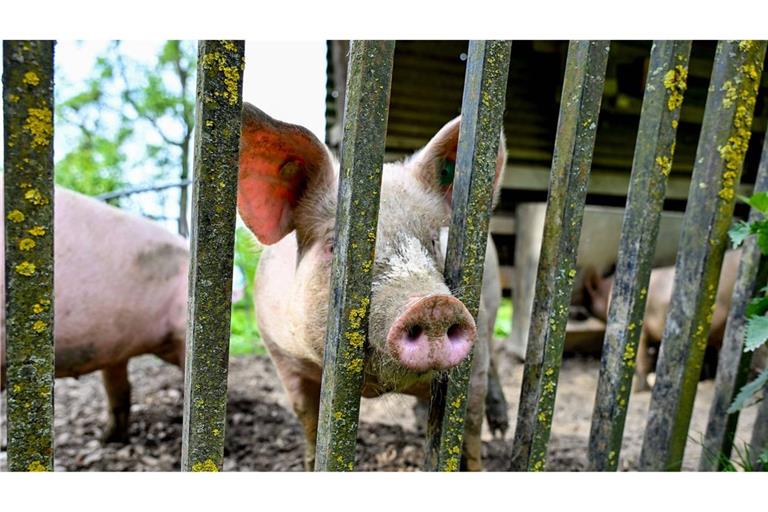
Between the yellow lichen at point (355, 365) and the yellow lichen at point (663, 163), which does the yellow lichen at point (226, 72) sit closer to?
the yellow lichen at point (355, 365)

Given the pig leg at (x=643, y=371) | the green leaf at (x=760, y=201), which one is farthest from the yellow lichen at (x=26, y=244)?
the pig leg at (x=643, y=371)

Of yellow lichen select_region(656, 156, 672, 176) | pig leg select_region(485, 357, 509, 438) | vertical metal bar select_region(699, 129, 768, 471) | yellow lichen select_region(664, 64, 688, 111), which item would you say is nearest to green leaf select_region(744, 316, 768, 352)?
vertical metal bar select_region(699, 129, 768, 471)

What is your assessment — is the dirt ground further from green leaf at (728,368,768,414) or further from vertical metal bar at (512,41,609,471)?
green leaf at (728,368,768,414)

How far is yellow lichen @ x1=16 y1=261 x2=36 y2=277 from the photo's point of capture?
1.18 metres

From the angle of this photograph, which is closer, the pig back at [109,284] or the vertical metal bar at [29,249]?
the vertical metal bar at [29,249]

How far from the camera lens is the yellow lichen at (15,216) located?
1149 millimetres

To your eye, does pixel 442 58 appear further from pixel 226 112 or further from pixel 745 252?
pixel 226 112

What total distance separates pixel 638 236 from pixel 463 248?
0.78 meters

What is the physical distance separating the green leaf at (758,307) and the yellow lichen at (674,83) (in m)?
0.81

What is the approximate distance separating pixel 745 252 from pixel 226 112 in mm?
2098

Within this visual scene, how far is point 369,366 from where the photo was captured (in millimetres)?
1861

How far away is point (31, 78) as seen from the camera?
3.67 ft

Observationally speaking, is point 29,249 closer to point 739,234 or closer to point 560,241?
point 560,241

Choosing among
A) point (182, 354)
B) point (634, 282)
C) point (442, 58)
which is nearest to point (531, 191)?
point (442, 58)
